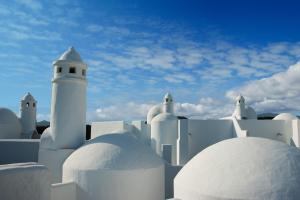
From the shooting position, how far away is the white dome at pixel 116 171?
41.2 feet

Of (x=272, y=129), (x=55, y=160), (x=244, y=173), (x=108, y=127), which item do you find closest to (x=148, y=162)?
(x=244, y=173)

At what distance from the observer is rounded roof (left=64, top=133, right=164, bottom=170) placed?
42.3ft

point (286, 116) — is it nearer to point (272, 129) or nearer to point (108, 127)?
point (272, 129)

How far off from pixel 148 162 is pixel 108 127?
17.3 meters

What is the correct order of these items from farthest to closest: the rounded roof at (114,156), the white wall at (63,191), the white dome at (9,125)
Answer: the white dome at (9,125), the rounded roof at (114,156), the white wall at (63,191)

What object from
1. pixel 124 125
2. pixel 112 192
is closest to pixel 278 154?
pixel 112 192

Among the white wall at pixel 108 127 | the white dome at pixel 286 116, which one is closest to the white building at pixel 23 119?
the white wall at pixel 108 127

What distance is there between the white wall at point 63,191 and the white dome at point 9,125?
69.3 feet

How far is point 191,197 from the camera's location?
8.80 meters

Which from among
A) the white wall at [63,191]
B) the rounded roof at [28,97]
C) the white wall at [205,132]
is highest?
the rounded roof at [28,97]

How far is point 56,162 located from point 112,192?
594cm

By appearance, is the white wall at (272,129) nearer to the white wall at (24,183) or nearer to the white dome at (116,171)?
the white dome at (116,171)

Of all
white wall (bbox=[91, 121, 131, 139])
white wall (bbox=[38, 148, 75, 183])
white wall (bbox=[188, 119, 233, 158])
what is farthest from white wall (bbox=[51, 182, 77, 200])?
white wall (bbox=[91, 121, 131, 139])

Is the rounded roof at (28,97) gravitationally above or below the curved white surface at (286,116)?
above
